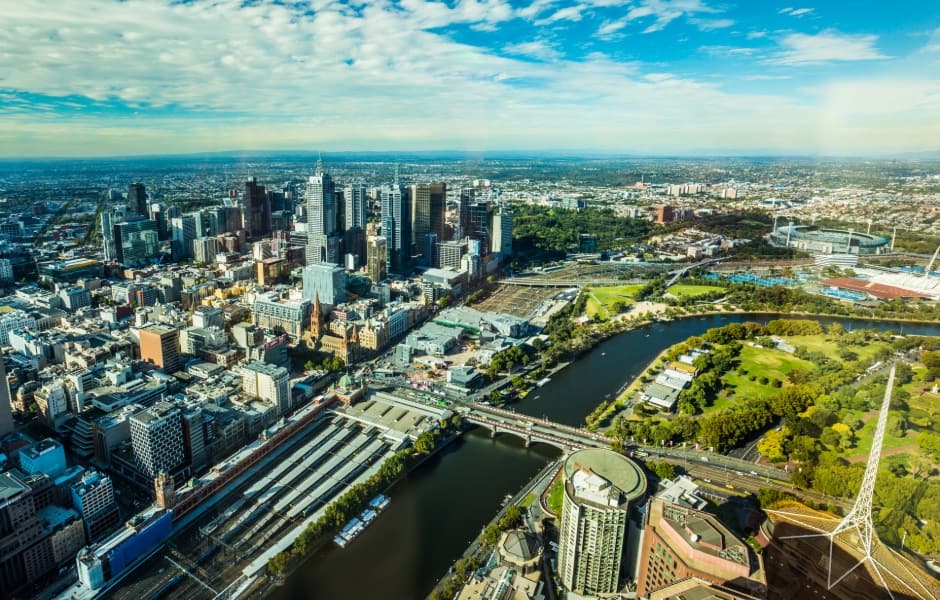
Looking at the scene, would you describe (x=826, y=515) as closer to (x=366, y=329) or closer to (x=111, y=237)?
(x=366, y=329)

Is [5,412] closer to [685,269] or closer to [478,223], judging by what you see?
[478,223]

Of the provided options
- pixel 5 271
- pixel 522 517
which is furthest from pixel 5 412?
pixel 5 271

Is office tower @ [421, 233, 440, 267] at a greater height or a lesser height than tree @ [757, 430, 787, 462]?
greater

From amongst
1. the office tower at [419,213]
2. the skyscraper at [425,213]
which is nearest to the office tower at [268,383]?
the skyscraper at [425,213]

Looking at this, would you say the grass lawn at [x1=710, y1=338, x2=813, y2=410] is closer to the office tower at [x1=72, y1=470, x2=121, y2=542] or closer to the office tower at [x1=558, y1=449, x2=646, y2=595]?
the office tower at [x1=558, y1=449, x2=646, y2=595]

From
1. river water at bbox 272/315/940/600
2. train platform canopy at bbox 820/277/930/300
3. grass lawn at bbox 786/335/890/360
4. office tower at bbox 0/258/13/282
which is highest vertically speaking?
train platform canopy at bbox 820/277/930/300

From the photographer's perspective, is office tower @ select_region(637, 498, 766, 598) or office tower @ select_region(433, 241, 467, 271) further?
office tower @ select_region(433, 241, 467, 271)

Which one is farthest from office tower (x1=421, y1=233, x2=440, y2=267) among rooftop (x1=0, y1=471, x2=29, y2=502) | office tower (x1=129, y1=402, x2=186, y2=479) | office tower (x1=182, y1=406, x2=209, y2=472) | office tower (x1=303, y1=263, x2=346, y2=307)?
rooftop (x1=0, y1=471, x2=29, y2=502)

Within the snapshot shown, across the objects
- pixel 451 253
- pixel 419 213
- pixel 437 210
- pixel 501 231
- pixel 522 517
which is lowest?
pixel 522 517
